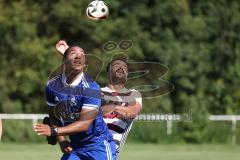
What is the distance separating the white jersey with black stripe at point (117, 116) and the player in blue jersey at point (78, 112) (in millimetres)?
1418

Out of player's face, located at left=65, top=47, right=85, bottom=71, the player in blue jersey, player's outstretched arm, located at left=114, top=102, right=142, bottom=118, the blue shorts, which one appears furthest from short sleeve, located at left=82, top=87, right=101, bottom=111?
player's outstretched arm, located at left=114, top=102, right=142, bottom=118

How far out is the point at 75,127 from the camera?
7090 millimetres

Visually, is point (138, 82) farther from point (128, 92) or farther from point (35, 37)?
point (35, 37)

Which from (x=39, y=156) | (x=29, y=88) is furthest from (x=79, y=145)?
(x=29, y=88)

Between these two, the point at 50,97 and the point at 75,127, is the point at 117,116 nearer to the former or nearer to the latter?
the point at 50,97

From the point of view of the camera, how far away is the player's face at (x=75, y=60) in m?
7.13

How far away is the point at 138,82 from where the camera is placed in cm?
1526

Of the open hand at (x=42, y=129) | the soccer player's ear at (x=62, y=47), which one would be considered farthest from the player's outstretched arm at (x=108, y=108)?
the open hand at (x=42, y=129)

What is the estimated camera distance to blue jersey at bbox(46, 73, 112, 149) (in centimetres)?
732

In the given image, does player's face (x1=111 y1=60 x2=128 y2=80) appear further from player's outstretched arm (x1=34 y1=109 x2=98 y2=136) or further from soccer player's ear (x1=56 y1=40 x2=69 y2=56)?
player's outstretched arm (x1=34 y1=109 x2=98 y2=136)

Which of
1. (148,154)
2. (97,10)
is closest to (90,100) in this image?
(97,10)

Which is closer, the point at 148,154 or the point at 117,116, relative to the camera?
the point at 117,116

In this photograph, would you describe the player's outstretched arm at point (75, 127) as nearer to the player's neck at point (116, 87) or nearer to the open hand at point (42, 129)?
the open hand at point (42, 129)

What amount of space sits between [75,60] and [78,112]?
1.90 feet
